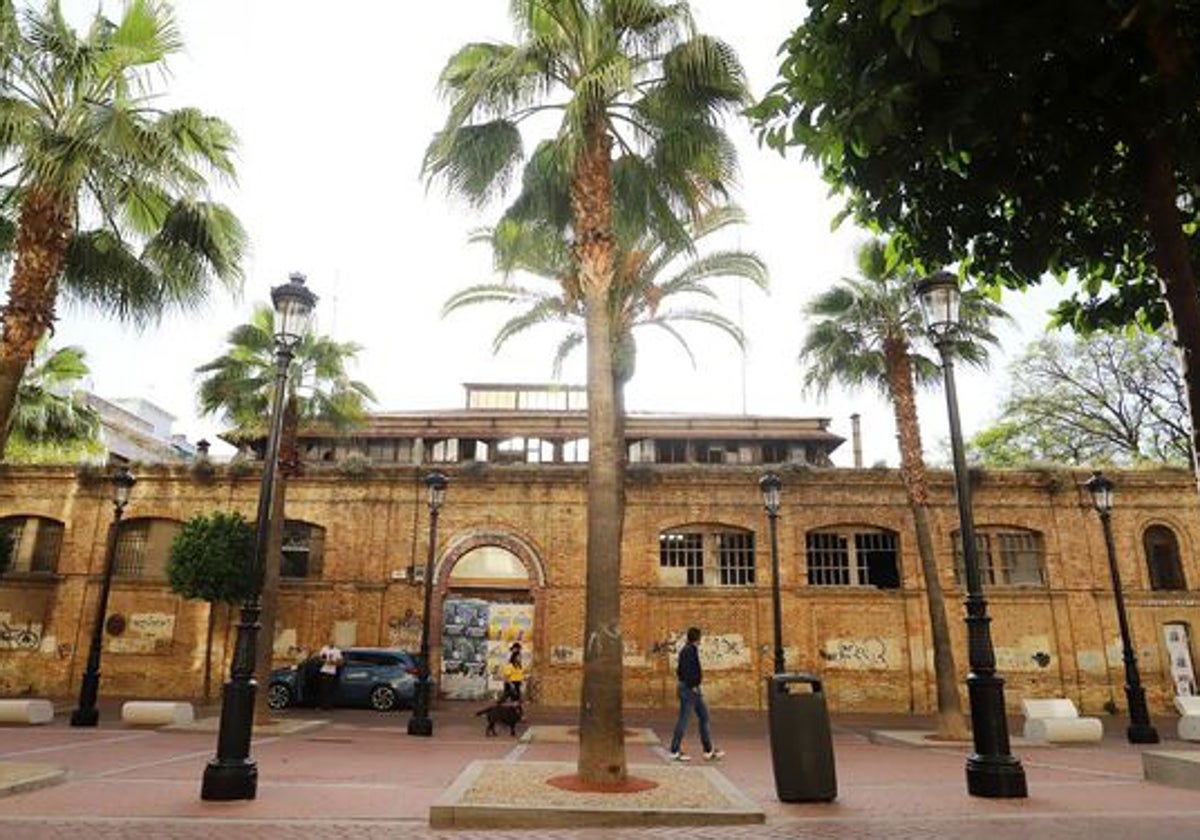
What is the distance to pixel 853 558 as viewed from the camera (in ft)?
73.4

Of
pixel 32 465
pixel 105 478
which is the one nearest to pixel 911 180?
pixel 105 478

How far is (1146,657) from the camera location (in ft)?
69.7

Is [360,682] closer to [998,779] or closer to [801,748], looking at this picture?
[801,748]

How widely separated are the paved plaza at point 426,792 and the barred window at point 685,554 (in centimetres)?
772

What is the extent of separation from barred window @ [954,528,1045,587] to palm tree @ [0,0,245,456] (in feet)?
Result: 65.7

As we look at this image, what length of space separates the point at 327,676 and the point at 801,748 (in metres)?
15.0

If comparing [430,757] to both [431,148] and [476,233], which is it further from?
[476,233]

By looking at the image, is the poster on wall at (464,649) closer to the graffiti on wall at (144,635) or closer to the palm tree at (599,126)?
the graffiti on wall at (144,635)

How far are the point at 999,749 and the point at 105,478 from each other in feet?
77.5

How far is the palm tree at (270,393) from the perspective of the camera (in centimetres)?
1633

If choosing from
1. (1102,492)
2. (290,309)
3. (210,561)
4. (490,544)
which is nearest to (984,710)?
(290,309)

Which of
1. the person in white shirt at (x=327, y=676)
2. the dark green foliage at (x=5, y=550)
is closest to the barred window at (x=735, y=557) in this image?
the person in white shirt at (x=327, y=676)

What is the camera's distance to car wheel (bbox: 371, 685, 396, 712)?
63.8 feet

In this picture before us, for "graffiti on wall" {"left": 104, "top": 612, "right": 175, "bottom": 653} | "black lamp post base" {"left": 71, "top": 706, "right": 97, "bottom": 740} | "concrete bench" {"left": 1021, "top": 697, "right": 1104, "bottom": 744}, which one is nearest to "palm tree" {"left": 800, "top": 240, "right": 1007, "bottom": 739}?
"concrete bench" {"left": 1021, "top": 697, "right": 1104, "bottom": 744}
